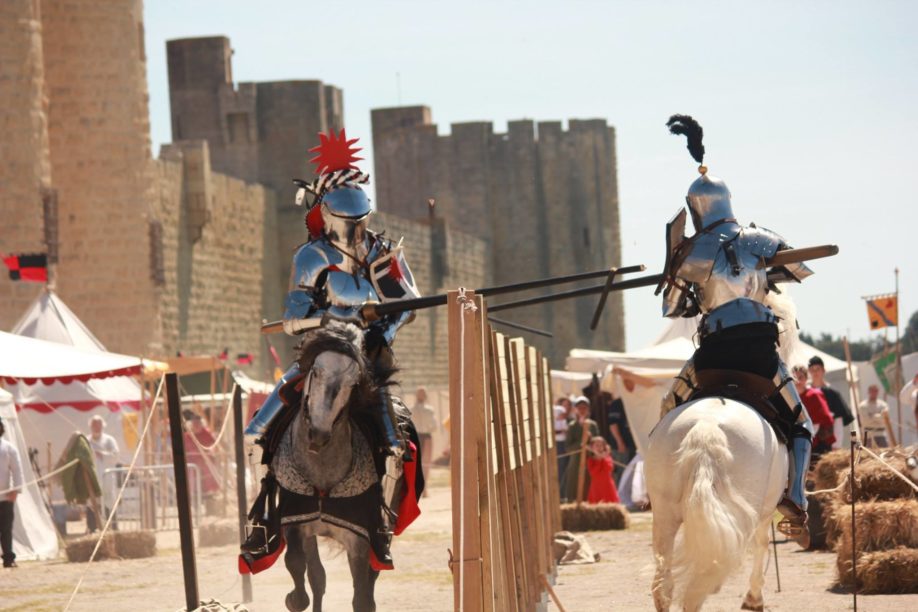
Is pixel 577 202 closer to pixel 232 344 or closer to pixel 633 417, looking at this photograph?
pixel 232 344

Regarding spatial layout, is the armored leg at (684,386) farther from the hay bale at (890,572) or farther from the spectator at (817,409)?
the spectator at (817,409)

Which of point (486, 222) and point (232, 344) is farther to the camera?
point (486, 222)

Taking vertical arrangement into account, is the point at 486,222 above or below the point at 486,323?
above

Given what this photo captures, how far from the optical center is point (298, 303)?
7891 mm

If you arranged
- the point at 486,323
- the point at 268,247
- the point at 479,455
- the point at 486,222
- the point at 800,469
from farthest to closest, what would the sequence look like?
the point at 486,222
the point at 268,247
the point at 800,469
the point at 486,323
the point at 479,455

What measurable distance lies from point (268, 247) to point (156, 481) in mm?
17168

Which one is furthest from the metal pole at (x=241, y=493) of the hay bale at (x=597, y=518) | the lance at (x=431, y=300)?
the hay bale at (x=597, y=518)

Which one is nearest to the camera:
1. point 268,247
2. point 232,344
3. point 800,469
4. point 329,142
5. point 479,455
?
point 479,455

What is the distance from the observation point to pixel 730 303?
25.2 feet

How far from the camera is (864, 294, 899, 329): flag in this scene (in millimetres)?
22281

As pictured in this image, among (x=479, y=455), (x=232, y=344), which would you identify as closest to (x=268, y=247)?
(x=232, y=344)

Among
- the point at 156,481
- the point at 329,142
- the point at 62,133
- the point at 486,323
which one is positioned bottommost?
A: the point at 156,481

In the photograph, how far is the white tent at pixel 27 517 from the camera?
15.3m

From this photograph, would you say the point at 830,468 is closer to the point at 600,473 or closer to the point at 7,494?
the point at 600,473
